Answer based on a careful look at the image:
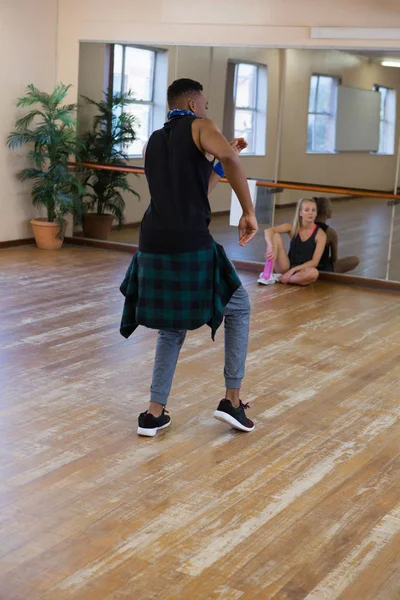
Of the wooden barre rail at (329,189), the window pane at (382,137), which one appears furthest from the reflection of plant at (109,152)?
the window pane at (382,137)

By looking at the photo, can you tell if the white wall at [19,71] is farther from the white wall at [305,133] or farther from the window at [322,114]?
the window at [322,114]

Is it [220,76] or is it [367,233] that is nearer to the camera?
[367,233]

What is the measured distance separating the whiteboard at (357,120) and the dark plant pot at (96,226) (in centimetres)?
227

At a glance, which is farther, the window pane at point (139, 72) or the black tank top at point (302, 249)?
the window pane at point (139, 72)

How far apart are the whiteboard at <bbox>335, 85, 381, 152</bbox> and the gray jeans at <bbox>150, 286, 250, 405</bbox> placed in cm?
388

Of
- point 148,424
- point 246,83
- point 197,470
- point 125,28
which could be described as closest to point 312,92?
point 246,83

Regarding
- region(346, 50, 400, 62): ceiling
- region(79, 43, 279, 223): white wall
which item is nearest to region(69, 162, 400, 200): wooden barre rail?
region(79, 43, 279, 223): white wall

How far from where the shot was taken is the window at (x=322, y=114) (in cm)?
679

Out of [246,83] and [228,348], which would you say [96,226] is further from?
[228,348]

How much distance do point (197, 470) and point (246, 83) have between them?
4779 millimetres

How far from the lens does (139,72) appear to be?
7.43 m

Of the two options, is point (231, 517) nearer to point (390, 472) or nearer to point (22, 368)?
point (390, 472)

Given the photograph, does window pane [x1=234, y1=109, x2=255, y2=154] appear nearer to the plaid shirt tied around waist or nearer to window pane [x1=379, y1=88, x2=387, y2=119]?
window pane [x1=379, y1=88, x2=387, y2=119]

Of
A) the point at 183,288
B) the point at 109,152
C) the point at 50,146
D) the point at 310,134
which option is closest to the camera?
the point at 183,288
